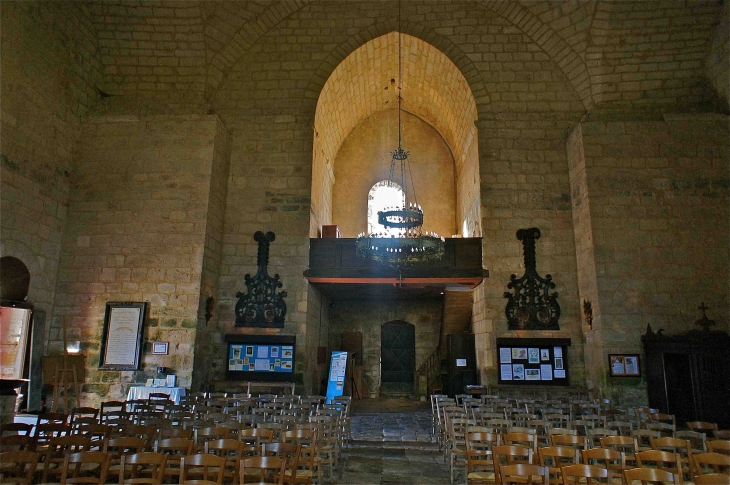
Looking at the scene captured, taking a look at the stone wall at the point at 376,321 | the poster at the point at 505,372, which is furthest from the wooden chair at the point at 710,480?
the stone wall at the point at 376,321

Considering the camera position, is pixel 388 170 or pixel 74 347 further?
pixel 388 170

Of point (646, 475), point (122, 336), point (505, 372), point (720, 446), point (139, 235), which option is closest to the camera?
point (646, 475)

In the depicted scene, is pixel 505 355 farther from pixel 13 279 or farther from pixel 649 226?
pixel 13 279

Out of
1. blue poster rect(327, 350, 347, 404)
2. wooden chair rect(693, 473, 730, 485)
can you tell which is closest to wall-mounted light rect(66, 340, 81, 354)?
blue poster rect(327, 350, 347, 404)

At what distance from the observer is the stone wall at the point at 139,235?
9117mm

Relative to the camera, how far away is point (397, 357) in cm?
1445

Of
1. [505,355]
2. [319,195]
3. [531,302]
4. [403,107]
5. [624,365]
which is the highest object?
[403,107]

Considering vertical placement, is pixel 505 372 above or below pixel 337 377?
above

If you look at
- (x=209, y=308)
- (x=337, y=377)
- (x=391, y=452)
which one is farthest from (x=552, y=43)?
(x=209, y=308)

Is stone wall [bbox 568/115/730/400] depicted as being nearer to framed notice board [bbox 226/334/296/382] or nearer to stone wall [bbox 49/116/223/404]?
framed notice board [bbox 226/334/296/382]

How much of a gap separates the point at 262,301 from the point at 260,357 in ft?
3.77

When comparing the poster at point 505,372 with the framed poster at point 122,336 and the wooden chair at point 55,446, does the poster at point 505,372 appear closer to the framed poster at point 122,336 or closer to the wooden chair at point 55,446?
the framed poster at point 122,336

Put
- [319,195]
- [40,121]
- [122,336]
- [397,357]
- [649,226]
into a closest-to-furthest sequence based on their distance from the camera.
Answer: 1. [40,121]
2. [122,336]
3. [649,226]
4. [319,195]
5. [397,357]

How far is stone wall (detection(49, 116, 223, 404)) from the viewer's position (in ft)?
29.9
